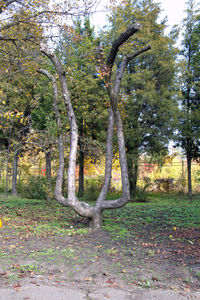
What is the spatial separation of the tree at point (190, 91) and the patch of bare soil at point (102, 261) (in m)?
7.83

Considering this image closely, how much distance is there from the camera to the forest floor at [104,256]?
3.41 meters

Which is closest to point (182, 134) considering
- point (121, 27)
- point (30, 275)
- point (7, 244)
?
point (121, 27)

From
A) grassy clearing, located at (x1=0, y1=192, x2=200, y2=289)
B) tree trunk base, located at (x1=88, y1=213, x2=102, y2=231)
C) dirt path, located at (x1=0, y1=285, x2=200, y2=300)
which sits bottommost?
dirt path, located at (x1=0, y1=285, x2=200, y2=300)

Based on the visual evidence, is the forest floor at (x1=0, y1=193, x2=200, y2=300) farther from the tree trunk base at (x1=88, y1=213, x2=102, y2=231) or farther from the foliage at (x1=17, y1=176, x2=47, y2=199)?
the foliage at (x1=17, y1=176, x2=47, y2=199)

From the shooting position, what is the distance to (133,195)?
1331 cm

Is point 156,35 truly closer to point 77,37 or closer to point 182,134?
point 182,134

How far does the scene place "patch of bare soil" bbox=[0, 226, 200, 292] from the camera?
3.45m

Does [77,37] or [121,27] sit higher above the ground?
[121,27]

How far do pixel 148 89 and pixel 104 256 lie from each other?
30.7ft

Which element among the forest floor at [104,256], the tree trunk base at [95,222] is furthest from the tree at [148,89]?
the tree trunk base at [95,222]

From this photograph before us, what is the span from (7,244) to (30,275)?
5.44ft

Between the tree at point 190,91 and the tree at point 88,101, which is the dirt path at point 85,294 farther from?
the tree at point 190,91

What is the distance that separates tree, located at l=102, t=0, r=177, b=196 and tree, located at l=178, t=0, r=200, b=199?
630 mm

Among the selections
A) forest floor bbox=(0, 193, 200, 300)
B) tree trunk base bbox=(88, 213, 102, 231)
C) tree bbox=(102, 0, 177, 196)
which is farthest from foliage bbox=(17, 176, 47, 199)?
tree trunk base bbox=(88, 213, 102, 231)
